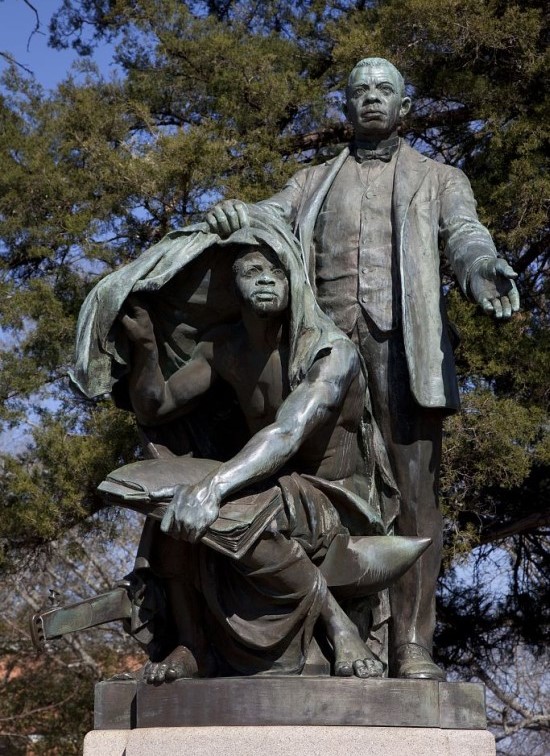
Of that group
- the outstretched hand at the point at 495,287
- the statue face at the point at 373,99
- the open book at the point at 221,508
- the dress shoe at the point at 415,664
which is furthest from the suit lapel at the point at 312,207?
the dress shoe at the point at 415,664

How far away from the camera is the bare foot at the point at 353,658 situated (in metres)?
4.39

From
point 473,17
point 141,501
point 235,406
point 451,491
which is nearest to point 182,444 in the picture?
point 235,406

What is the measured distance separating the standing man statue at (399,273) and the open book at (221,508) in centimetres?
74

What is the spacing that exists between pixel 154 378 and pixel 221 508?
24.5 inches

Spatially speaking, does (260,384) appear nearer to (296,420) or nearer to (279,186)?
(296,420)

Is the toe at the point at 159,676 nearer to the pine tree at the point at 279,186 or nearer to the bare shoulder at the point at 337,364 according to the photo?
the bare shoulder at the point at 337,364

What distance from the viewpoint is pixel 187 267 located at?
188 inches

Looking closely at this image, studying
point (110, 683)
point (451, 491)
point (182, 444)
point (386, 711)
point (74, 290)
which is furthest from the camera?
point (74, 290)

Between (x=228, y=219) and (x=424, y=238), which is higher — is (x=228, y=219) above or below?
below

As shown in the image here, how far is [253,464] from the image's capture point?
4344 millimetres

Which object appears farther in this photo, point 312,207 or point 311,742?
point 312,207

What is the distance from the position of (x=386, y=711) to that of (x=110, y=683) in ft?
2.92

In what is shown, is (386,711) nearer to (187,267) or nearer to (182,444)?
(182,444)

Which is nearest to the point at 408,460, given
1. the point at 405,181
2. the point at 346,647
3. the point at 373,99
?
the point at 346,647
